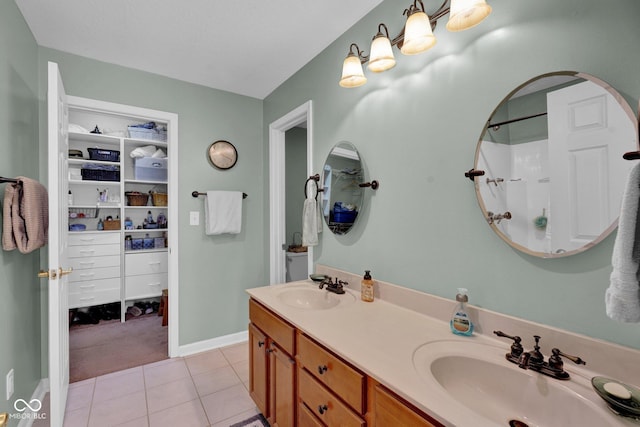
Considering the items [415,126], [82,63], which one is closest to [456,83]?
[415,126]

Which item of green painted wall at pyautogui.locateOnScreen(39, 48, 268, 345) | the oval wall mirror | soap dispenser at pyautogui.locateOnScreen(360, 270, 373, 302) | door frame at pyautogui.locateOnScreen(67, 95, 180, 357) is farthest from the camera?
door frame at pyautogui.locateOnScreen(67, 95, 180, 357)

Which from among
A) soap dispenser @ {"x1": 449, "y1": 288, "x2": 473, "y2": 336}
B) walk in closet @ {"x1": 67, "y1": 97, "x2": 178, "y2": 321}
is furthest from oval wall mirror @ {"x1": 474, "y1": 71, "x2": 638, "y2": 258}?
walk in closet @ {"x1": 67, "y1": 97, "x2": 178, "y2": 321}

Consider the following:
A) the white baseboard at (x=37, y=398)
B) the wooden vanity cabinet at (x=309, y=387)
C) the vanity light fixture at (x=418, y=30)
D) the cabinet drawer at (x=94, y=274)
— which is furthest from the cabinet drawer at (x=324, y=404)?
the cabinet drawer at (x=94, y=274)

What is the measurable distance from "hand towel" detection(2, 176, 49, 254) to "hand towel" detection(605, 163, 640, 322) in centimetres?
235

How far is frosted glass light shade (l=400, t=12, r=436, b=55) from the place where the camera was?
1.16 metres

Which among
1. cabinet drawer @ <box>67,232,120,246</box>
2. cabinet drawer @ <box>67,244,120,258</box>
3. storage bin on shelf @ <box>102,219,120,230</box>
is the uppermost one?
storage bin on shelf @ <box>102,219,120,230</box>

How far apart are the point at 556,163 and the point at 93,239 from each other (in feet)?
13.9

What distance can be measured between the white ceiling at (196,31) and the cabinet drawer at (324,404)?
6.57 feet

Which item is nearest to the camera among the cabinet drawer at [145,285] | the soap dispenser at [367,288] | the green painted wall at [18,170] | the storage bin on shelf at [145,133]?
the green painted wall at [18,170]

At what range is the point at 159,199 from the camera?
12.5 ft

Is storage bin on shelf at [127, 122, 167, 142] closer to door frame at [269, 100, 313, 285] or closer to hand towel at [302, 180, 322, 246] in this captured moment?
door frame at [269, 100, 313, 285]

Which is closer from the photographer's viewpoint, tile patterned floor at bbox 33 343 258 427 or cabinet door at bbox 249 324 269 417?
cabinet door at bbox 249 324 269 417

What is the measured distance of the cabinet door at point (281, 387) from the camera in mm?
1374

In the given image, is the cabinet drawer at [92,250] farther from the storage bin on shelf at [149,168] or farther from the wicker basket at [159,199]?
the storage bin on shelf at [149,168]
